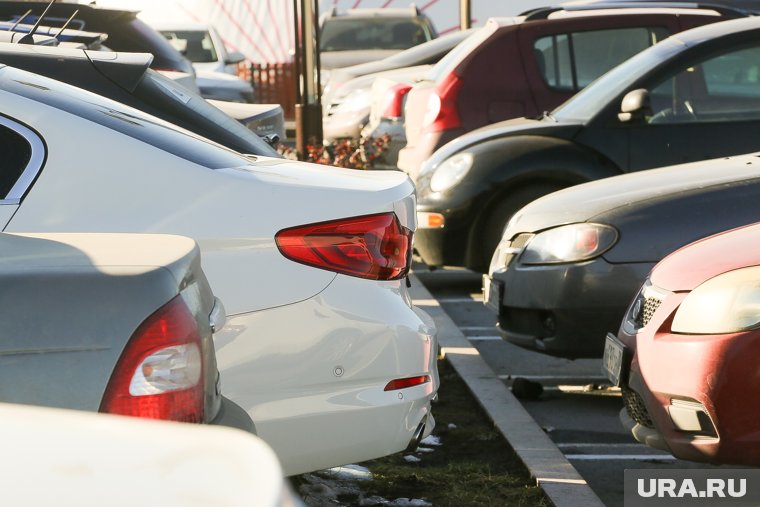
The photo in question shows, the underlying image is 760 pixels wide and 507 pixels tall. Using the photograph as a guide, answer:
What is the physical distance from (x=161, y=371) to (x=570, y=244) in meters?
3.75

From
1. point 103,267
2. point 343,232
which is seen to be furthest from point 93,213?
point 103,267

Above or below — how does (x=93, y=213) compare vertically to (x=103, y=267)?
below

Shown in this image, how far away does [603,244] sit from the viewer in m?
6.18

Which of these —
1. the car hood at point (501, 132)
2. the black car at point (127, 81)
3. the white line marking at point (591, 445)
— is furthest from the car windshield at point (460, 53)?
the white line marking at point (591, 445)

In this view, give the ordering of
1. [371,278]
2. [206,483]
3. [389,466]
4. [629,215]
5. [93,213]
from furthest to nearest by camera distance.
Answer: [629,215], [389,466], [371,278], [93,213], [206,483]

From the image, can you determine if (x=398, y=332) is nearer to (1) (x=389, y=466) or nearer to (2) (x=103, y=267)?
(1) (x=389, y=466)

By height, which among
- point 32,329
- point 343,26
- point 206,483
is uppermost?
point 206,483

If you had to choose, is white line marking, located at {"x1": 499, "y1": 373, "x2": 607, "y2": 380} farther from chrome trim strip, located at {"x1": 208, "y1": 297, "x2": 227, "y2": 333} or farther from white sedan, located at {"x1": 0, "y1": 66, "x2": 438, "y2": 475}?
chrome trim strip, located at {"x1": 208, "y1": 297, "x2": 227, "y2": 333}

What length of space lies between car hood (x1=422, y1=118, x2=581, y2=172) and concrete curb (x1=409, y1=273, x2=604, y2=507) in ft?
4.13

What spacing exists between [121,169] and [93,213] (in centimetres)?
16

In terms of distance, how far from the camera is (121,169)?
13.8ft

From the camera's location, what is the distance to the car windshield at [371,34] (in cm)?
2212

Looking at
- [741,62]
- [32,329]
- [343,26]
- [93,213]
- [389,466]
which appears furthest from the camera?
[343,26]

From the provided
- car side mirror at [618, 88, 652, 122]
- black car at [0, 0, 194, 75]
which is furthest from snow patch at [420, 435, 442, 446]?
black car at [0, 0, 194, 75]
